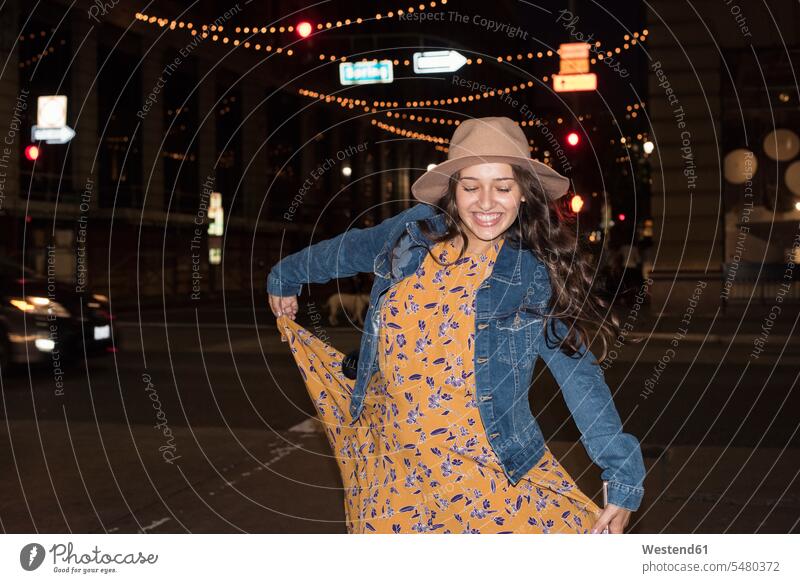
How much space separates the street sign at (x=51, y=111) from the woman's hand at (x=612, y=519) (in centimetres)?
2340

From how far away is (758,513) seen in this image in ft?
21.6

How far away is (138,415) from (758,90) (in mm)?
17158

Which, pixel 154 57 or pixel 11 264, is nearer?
pixel 11 264

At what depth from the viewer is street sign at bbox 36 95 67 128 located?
80.6 ft

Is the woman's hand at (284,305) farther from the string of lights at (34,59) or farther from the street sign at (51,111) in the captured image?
the string of lights at (34,59)

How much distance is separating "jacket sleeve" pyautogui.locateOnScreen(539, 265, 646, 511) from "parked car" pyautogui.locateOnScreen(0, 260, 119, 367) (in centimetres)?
1038

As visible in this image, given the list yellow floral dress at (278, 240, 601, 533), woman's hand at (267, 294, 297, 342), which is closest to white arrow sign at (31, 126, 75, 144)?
woman's hand at (267, 294, 297, 342)

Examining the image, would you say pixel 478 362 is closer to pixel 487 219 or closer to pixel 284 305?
pixel 487 219

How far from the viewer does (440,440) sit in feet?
10.4

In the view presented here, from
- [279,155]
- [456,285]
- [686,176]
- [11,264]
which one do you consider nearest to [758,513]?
[456,285]

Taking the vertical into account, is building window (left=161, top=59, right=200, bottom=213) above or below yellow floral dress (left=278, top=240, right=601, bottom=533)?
above

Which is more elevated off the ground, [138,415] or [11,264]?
[11,264]

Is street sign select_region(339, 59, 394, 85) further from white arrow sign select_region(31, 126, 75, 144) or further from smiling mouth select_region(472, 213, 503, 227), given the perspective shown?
white arrow sign select_region(31, 126, 75, 144)

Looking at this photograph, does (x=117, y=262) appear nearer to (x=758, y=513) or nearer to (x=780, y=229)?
(x=780, y=229)
